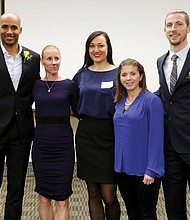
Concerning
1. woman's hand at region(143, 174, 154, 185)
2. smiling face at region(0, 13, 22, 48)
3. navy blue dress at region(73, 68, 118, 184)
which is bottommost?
woman's hand at region(143, 174, 154, 185)

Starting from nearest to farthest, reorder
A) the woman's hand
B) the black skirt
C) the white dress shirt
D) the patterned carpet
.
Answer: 1. the woman's hand
2. the black skirt
3. the white dress shirt
4. the patterned carpet

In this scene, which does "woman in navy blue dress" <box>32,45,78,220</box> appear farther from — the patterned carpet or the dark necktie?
the patterned carpet

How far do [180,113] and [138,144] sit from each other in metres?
0.33

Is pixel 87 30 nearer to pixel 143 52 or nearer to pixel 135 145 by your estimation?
pixel 143 52

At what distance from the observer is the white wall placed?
479 centimetres

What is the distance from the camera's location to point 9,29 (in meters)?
2.46

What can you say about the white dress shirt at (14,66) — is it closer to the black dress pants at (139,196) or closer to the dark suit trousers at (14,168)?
the dark suit trousers at (14,168)

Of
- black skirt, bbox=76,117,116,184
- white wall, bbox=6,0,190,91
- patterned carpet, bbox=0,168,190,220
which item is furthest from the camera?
white wall, bbox=6,0,190,91

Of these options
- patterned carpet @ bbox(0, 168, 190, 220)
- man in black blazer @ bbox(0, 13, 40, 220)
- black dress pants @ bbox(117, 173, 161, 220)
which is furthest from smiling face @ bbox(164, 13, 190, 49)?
patterned carpet @ bbox(0, 168, 190, 220)

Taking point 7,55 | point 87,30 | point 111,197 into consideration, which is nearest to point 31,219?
point 111,197

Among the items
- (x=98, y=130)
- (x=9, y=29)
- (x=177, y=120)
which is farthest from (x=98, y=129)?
(x=9, y=29)

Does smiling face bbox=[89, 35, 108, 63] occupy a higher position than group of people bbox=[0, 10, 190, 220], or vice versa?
smiling face bbox=[89, 35, 108, 63]

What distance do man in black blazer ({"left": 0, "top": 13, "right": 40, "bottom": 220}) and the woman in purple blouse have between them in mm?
712

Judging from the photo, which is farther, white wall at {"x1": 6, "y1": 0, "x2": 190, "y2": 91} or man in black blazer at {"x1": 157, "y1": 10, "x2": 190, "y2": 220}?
white wall at {"x1": 6, "y1": 0, "x2": 190, "y2": 91}
